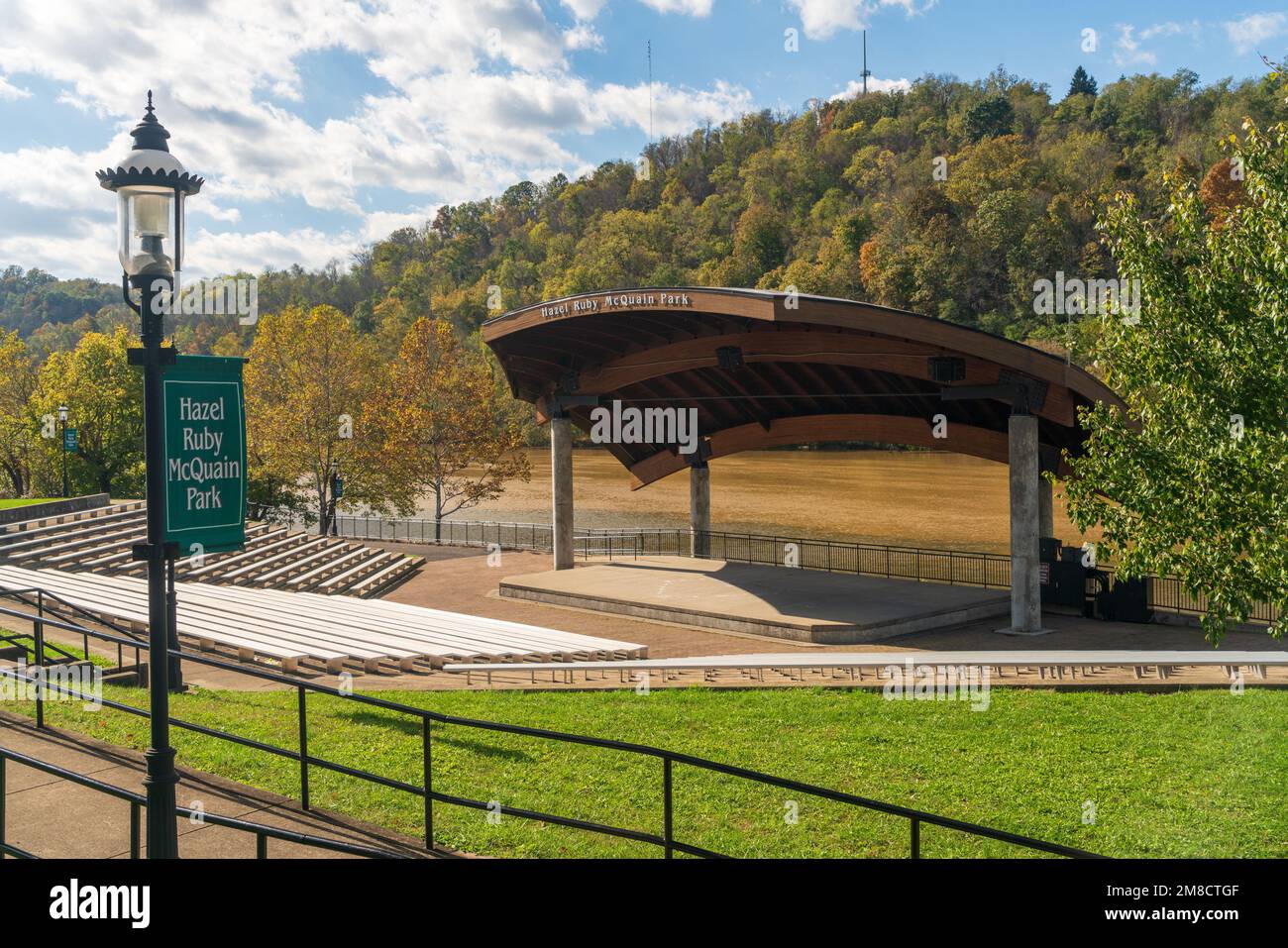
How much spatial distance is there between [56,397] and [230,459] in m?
50.2

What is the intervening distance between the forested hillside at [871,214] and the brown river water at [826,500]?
1173 centimetres

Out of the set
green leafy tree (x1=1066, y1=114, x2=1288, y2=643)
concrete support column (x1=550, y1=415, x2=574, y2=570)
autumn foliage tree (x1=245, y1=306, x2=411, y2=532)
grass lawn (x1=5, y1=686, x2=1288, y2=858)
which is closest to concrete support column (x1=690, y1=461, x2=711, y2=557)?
concrete support column (x1=550, y1=415, x2=574, y2=570)

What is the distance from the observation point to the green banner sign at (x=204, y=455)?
6809mm

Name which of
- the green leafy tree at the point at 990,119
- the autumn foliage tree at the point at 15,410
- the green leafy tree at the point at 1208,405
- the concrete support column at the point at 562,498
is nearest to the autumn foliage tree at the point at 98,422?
the autumn foliage tree at the point at 15,410

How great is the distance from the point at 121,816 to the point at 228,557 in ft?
72.1

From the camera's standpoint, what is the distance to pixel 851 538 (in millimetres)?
47281

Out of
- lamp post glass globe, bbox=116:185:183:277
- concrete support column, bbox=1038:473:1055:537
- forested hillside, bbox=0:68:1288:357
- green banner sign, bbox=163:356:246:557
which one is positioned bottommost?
concrete support column, bbox=1038:473:1055:537

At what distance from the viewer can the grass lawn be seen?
8398 millimetres

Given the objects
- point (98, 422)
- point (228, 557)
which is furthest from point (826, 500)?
point (228, 557)

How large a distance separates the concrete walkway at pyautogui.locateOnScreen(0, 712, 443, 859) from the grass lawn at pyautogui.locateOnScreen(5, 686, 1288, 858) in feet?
1.31

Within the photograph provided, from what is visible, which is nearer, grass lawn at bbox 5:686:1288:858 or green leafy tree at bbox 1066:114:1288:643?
grass lawn at bbox 5:686:1288:858

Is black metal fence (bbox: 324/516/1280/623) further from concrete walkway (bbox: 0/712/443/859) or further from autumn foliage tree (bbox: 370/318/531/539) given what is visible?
concrete walkway (bbox: 0/712/443/859)

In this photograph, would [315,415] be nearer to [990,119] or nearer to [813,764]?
[813,764]

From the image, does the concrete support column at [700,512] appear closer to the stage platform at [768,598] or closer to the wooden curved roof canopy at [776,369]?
the wooden curved roof canopy at [776,369]
